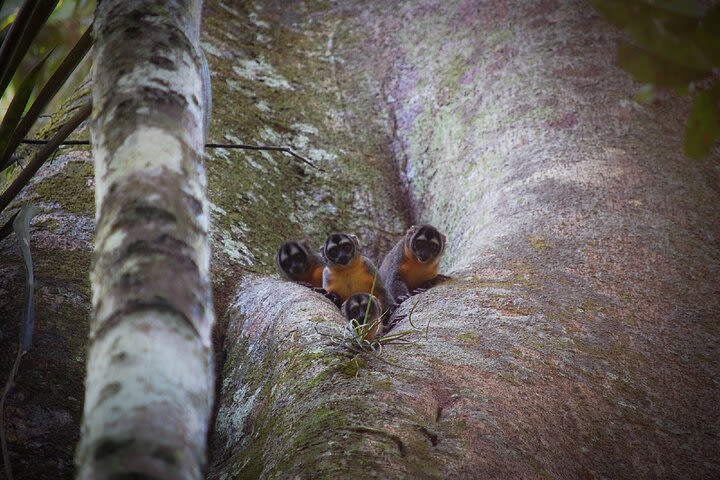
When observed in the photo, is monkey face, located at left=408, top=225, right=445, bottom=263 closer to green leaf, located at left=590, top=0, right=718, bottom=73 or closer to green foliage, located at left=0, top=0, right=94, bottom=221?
green foliage, located at left=0, top=0, right=94, bottom=221

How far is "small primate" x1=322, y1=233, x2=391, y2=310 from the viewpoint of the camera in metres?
3.82

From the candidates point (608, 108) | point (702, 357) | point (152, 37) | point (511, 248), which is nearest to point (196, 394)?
point (152, 37)

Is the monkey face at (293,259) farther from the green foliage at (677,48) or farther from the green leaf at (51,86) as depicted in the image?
the green foliage at (677,48)

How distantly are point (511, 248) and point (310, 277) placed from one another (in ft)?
6.05

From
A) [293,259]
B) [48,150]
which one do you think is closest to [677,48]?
[48,150]

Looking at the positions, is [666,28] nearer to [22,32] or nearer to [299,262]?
[22,32]

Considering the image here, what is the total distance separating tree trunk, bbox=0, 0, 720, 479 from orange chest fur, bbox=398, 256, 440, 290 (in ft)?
0.62

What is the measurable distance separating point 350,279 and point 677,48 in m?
3.23

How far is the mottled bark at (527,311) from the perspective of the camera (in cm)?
181

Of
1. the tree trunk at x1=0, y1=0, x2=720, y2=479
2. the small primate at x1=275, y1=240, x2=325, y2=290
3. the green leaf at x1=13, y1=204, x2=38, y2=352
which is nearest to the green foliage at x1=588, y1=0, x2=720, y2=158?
the tree trunk at x1=0, y1=0, x2=720, y2=479

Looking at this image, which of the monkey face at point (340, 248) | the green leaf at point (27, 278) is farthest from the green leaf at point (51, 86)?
the monkey face at point (340, 248)

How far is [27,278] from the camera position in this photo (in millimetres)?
1852

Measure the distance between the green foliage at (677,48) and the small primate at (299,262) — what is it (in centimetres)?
271

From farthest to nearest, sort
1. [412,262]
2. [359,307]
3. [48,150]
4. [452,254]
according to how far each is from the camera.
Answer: [412,262], [452,254], [359,307], [48,150]
